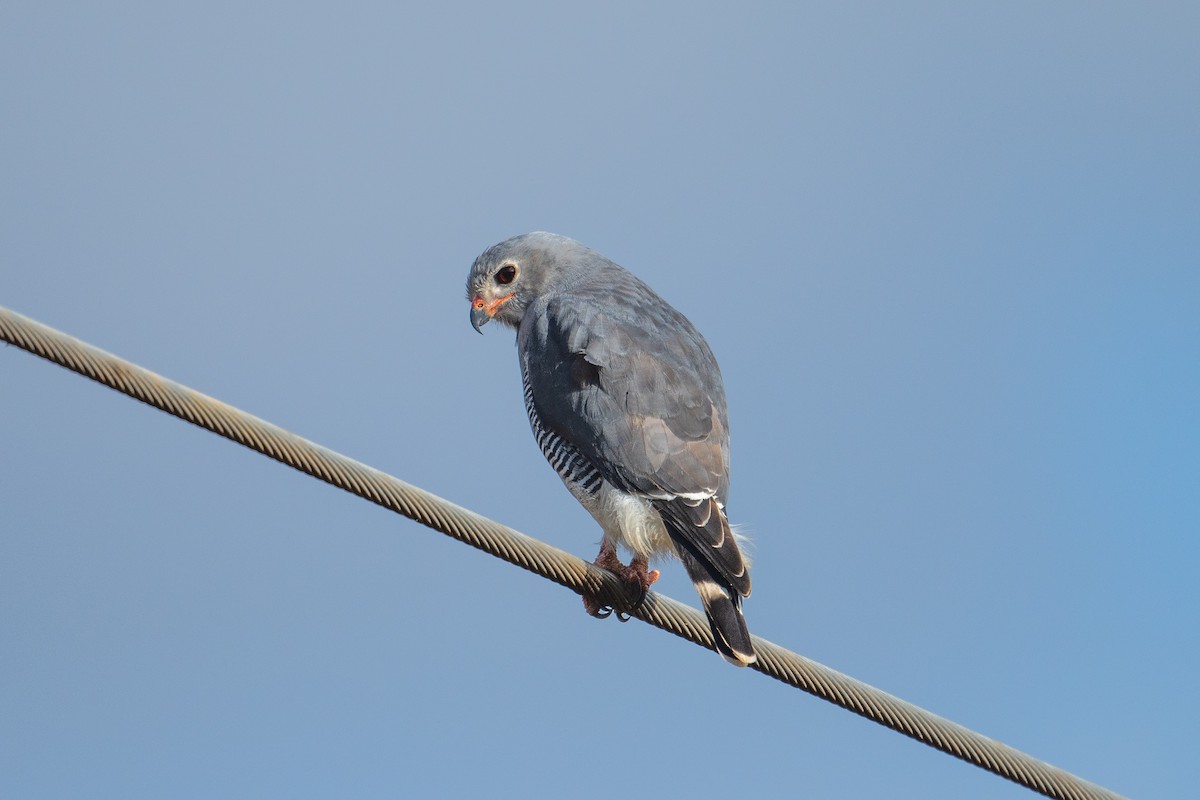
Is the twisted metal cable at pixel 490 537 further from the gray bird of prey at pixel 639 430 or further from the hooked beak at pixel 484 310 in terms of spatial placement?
the hooked beak at pixel 484 310

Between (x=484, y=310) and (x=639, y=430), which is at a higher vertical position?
(x=639, y=430)

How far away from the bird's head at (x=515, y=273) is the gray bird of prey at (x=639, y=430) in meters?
0.62

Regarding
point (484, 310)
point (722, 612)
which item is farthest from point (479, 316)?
point (722, 612)

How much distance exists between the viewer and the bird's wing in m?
6.04

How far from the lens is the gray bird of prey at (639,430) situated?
232 inches

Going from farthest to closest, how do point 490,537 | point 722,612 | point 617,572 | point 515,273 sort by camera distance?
point 515,273 → point 617,572 → point 722,612 → point 490,537

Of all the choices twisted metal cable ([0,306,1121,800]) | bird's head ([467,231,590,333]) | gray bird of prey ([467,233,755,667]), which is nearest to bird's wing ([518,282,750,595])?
gray bird of prey ([467,233,755,667])

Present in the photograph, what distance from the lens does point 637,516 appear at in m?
6.23

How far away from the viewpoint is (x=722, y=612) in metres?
5.55

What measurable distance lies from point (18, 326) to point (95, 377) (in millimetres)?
236

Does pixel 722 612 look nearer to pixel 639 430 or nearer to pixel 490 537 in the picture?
pixel 639 430

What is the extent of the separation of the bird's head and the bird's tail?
274 centimetres

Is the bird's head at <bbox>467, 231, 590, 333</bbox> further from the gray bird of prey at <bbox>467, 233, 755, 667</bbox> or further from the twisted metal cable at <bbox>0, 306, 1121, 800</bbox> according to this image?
the twisted metal cable at <bbox>0, 306, 1121, 800</bbox>

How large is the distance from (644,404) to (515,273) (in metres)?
2.16
